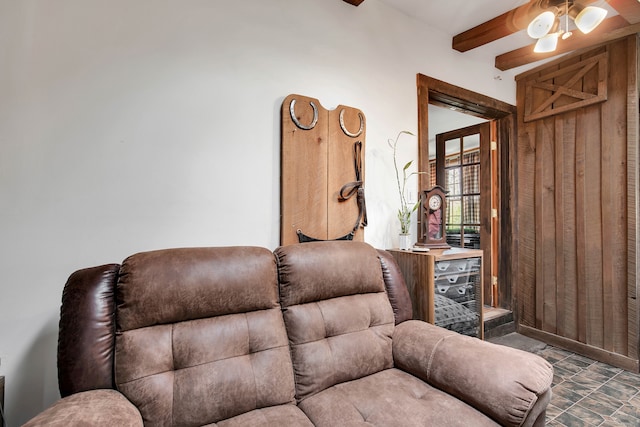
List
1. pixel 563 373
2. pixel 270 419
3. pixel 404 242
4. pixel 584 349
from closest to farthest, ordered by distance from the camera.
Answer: pixel 270 419 < pixel 404 242 < pixel 563 373 < pixel 584 349

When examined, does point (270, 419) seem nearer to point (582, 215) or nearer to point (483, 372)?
point (483, 372)

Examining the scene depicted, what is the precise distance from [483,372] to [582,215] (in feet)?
7.69

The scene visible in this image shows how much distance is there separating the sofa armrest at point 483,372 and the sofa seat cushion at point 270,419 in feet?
2.00

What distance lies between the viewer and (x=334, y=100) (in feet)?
6.95

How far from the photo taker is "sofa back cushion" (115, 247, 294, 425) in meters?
1.12

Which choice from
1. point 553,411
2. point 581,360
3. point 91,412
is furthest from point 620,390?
point 91,412

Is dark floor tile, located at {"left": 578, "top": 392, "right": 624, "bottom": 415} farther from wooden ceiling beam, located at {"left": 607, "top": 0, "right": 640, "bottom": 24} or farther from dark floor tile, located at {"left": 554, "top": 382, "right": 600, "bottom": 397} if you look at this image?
wooden ceiling beam, located at {"left": 607, "top": 0, "right": 640, "bottom": 24}

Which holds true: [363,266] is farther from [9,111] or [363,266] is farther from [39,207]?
[9,111]

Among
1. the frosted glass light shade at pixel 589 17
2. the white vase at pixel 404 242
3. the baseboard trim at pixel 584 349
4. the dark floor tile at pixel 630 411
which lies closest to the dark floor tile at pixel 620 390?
the dark floor tile at pixel 630 411

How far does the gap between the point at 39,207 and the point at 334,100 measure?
5.71 ft

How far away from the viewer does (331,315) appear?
152cm

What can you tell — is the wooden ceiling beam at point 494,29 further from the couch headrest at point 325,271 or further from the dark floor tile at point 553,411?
the dark floor tile at point 553,411

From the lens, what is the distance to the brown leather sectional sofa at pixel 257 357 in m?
1.09

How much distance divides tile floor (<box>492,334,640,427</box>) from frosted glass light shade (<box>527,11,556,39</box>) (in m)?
2.37
